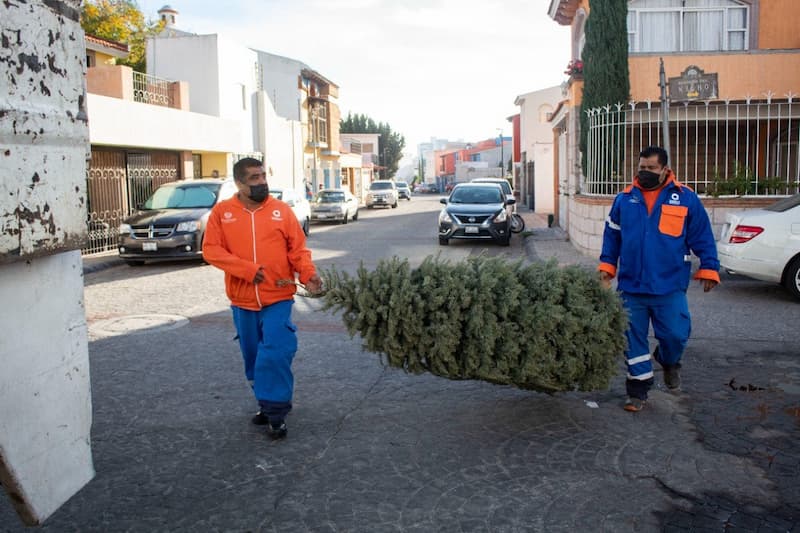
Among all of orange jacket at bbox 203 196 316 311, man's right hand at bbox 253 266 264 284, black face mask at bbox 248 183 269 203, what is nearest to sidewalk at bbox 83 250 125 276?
orange jacket at bbox 203 196 316 311

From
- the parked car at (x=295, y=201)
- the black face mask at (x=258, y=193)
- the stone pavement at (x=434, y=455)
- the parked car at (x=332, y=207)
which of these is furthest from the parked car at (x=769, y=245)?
the parked car at (x=332, y=207)

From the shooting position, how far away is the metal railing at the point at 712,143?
42.4 feet

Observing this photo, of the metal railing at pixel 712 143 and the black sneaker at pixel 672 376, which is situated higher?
the metal railing at pixel 712 143

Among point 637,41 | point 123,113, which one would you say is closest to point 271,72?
point 123,113

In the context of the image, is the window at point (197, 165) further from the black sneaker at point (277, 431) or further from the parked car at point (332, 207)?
the black sneaker at point (277, 431)

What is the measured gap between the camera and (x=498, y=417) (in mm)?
5211

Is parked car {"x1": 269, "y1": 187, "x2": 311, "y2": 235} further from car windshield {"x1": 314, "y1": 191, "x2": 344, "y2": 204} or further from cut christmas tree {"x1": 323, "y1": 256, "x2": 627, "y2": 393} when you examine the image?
cut christmas tree {"x1": 323, "y1": 256, "x2": 627, "y2": 393}

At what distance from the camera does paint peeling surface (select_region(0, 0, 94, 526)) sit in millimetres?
1811

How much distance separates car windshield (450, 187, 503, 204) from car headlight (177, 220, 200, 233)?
7.60 meters

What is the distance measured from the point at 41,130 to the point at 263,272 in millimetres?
2759

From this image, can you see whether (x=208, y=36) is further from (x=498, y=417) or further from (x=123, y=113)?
(x=498, y=417)

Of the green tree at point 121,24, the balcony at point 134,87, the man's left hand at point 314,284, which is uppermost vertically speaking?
the green tree at point 121,24

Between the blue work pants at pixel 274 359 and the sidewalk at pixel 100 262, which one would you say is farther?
the sidewalk at pixel 100 262

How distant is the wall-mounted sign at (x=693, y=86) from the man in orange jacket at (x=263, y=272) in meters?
11.5
